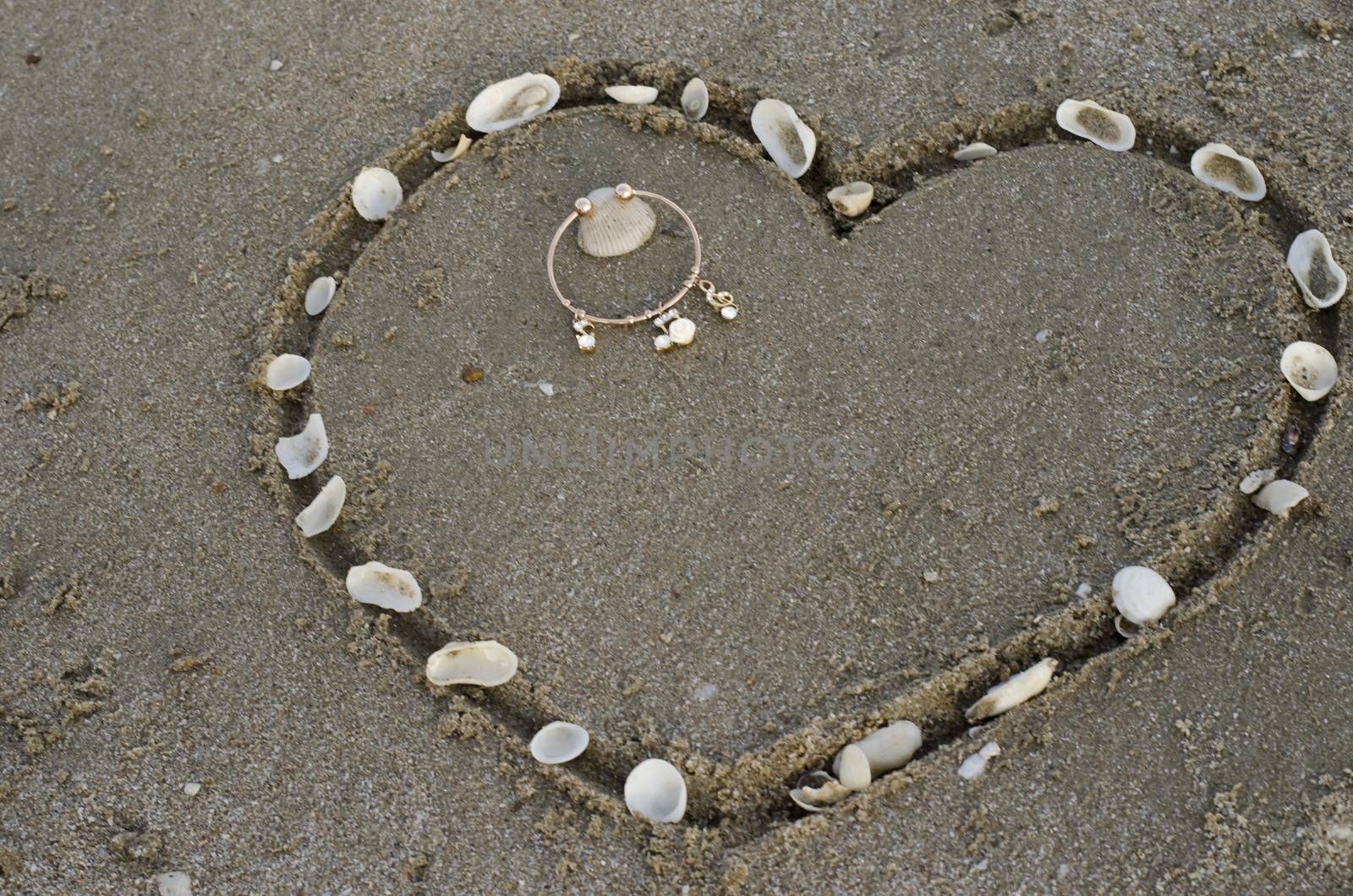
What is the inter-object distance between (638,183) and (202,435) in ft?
4.40

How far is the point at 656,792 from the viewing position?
2400mm

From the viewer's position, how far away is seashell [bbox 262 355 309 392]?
2.96 metres

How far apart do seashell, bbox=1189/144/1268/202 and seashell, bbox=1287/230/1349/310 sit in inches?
7.3

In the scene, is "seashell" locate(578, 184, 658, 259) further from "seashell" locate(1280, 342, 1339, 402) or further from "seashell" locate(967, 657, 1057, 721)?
"seashell" locate(1280, 342, 1339, 402)

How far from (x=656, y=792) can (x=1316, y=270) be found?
6.80 ft

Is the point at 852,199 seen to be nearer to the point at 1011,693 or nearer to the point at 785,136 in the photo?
the point at 785,136

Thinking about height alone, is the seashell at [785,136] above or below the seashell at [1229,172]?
above

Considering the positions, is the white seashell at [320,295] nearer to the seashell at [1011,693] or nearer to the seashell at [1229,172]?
the seashell at [1011,693]

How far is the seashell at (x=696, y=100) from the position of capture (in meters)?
3.30

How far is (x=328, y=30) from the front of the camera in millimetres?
3633

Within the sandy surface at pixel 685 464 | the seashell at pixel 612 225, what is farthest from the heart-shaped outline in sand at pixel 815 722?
the seashell at pixel 612 225

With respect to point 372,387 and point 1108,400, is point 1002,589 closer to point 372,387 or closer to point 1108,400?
point 1108,400

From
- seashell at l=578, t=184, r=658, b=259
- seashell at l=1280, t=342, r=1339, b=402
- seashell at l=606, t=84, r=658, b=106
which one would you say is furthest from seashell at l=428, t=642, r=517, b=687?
seashell at l=1280, t=342, r=1339, b=402

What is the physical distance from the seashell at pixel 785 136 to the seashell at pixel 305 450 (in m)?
1.43
